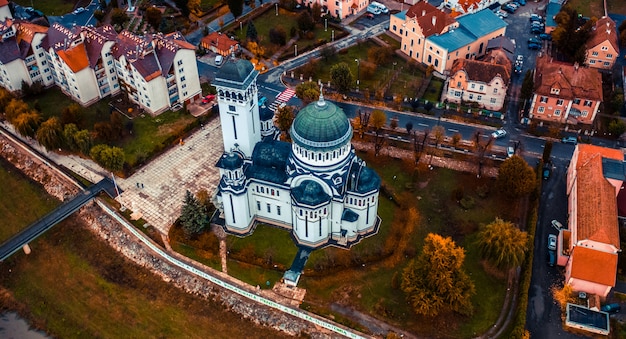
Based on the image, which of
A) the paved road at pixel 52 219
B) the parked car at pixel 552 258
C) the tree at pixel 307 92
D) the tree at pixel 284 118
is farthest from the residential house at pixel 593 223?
the paved road at pixel 52 219

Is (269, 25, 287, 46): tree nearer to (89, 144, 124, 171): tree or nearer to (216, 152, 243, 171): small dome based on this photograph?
(89, 144, 124, 171): tree

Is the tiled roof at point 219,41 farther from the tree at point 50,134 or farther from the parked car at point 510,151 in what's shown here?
the parked car at point 510,151

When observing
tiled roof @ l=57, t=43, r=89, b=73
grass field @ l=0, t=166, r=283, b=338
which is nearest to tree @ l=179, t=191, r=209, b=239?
grass field @ l=0, t=166, r=283, b=338

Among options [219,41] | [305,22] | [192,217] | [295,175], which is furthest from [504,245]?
[219,41]

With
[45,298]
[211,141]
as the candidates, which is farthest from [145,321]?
[211,141]

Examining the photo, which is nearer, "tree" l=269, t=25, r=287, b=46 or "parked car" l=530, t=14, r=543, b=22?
"tree" l=269, t=25, r=287, b=46

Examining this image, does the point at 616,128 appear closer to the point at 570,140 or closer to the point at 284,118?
the point at 570,140
